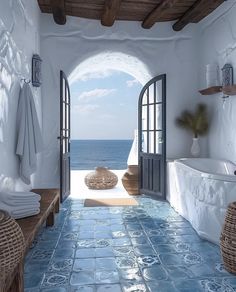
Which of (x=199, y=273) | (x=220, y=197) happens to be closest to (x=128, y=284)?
(x=199, y=273)

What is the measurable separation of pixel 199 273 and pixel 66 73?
336 cm

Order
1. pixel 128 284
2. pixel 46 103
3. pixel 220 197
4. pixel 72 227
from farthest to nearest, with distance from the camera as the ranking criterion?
pixel 46 103 < pixel 72 227 < pixel 220 197 < pixel 128 284

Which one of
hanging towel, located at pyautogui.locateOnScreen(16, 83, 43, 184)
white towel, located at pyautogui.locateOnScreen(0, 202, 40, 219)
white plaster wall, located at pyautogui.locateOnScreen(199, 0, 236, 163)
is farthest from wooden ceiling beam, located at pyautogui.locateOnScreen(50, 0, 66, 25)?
white towel, located at pyautogui.locateOnScreen(0, 202, 40, 219)

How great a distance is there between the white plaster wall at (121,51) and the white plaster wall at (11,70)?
1.05 metres

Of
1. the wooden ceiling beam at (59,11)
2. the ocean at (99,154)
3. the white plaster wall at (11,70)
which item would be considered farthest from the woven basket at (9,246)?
the ocean at (99,154)

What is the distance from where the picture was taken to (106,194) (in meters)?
4.91

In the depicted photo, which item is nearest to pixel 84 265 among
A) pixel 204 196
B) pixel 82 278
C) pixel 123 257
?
pixel 82 278

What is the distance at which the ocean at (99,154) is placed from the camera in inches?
773

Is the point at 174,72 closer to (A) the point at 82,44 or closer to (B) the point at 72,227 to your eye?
(A) the point at 82,44

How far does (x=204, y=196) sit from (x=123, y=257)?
37.9 inches

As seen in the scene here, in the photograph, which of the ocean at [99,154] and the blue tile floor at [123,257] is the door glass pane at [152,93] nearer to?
the blue tile floor at [123,257]

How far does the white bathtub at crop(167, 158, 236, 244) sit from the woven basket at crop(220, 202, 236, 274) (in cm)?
41

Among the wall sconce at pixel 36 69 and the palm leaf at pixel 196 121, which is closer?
the wall sconce at pixel 36 69

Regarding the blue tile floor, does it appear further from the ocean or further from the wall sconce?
the ocean
